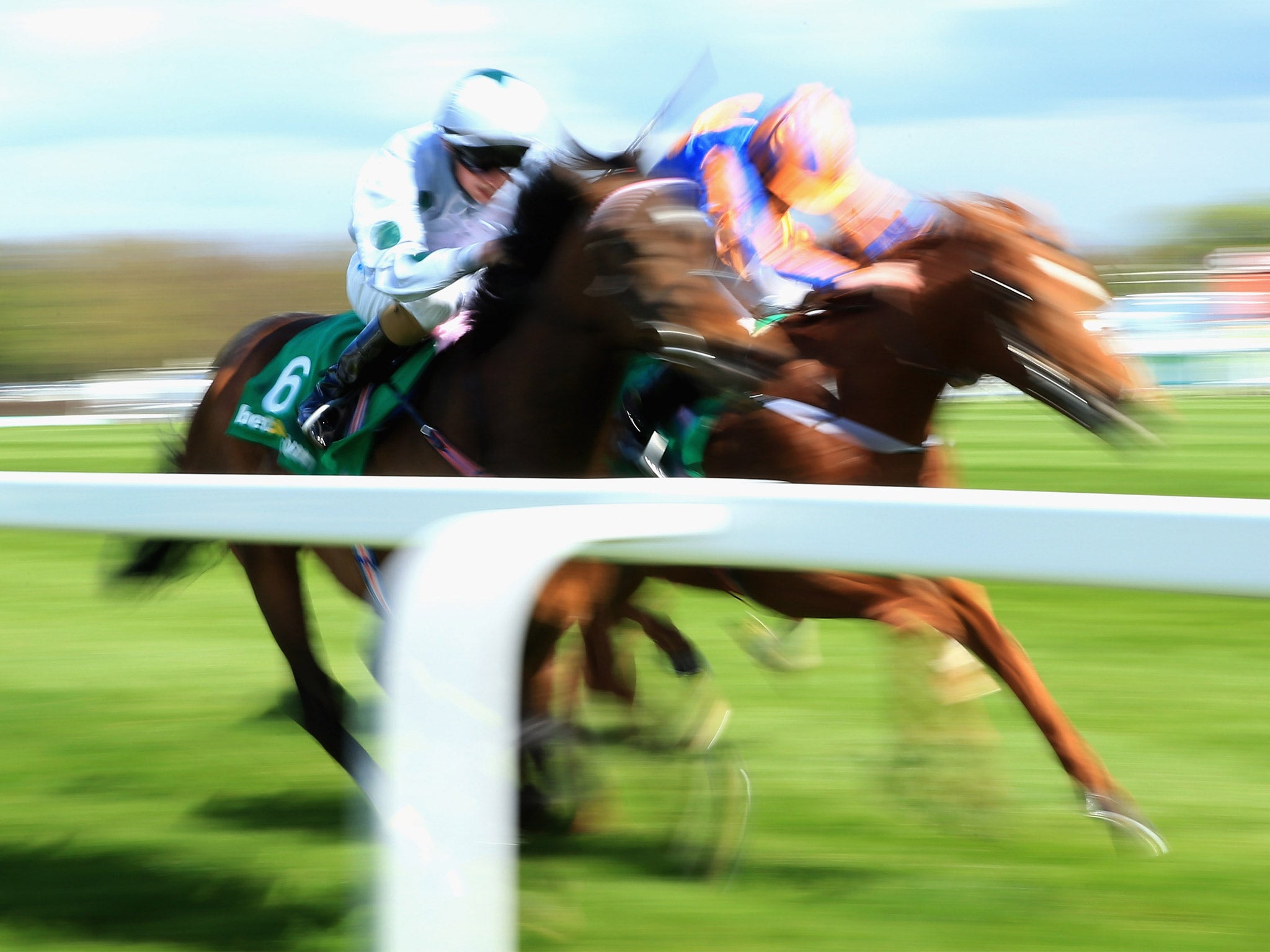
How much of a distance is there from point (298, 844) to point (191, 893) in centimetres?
A: 30

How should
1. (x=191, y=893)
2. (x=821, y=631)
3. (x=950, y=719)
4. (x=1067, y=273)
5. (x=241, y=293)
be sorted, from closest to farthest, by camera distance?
(x=191, y=893)
(x=950, y=719)
(x=1067, y=273)
(x=821, y=631)
(x=241, y=293)

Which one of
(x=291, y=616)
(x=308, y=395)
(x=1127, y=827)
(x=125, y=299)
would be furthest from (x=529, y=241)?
(x=125, y=299)

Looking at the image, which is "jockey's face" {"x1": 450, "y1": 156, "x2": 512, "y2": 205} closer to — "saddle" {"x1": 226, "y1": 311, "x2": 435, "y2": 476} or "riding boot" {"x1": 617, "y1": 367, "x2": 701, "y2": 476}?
"saddle" {"x1": 226, "y1": 311, "x2": 435, "y2": 476}

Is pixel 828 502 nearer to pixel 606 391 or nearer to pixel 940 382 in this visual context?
pixel 606 391

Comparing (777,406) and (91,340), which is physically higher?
(777,406)

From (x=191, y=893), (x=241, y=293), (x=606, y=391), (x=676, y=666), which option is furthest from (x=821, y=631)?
(x=241, y=293)

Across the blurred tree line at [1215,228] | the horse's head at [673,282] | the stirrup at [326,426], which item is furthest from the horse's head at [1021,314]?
the blurred tree line at [1215,228]

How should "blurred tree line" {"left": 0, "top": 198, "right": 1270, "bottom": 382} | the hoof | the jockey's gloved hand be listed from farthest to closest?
"blurred tree line" {"left": 0, "top": 198, "right": 1270, "bottom": 382} → the jockey's gloved hand → the hoof

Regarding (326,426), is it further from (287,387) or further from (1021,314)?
(1021,314)

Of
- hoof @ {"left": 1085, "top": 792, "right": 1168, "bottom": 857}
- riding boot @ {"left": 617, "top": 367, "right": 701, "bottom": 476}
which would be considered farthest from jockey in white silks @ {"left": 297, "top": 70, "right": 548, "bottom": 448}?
hoof @ {"left": 1085, "top": 792, "right": 1168, "bottom": 857}

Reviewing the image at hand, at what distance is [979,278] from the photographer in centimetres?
312

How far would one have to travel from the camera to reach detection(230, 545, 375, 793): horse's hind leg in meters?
2.88

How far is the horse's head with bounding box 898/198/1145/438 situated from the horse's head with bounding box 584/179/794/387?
726 millimetres

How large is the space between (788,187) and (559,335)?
3.94 feet
